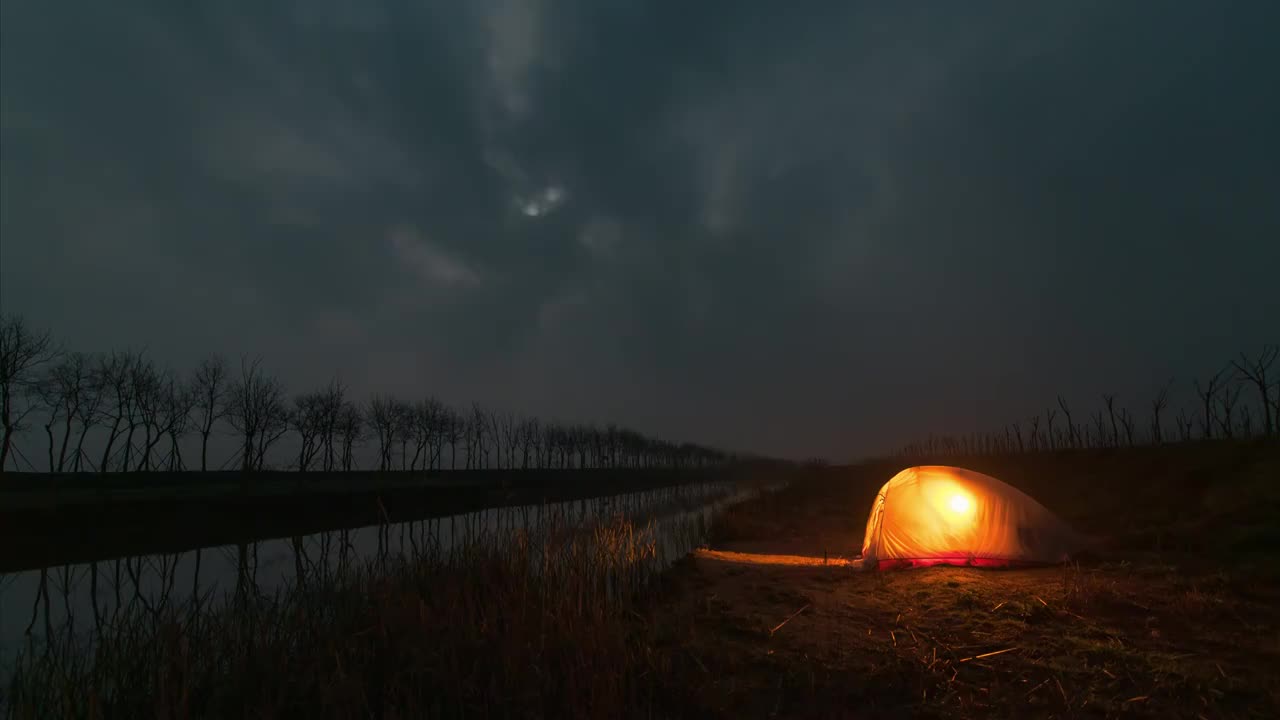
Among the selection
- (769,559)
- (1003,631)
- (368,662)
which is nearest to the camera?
(368,662)

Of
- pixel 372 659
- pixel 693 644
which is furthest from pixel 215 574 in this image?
pixel 693 644

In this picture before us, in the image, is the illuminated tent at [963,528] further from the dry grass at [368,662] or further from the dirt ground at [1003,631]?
the dry grass at [368,662]

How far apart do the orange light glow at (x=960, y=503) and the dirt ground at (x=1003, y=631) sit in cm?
100

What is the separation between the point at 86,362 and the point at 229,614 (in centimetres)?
3795

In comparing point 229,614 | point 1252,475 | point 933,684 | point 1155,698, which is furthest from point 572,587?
point 1252,475

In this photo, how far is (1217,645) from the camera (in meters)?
5.15

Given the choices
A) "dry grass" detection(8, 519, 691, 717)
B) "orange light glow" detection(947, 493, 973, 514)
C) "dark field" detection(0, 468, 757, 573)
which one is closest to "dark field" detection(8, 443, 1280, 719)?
"dry grass" detection(8, 519, 691, 717)

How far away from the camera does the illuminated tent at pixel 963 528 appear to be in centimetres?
884

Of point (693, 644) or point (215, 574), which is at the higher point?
point (693, 644)

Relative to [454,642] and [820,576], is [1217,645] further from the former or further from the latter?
[454,642]

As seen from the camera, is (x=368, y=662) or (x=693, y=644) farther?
(x=693, y=644)

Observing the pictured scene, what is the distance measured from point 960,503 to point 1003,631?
3.93 meters

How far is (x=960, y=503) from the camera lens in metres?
9.20

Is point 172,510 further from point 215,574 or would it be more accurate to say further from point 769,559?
point 769,559
